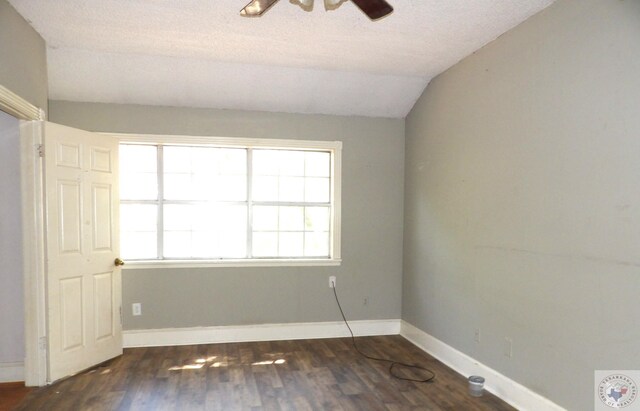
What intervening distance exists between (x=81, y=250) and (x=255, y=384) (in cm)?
185

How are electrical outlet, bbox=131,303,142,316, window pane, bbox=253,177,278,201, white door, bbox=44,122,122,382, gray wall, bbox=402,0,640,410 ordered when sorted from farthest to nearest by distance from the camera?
window pane, bbox=253,177,278,201 < electrical outlet, bbox=131,303,142,316 < white door, bbox=44,122,122,382 < gray wall, bbox=402,0,640,410

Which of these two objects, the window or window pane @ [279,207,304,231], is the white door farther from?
window pane @ [279,207,304,231]

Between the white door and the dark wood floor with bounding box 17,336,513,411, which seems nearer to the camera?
the dark wood floor with bounding box 17,336,513,411

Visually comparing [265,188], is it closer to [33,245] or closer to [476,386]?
[33,245]

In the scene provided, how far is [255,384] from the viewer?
3098 millimetres

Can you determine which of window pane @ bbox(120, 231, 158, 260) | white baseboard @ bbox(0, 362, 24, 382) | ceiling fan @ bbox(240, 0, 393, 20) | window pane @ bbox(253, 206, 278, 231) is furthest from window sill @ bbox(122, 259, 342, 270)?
ceiling fan @ bbox(240, 0, 393, 20)

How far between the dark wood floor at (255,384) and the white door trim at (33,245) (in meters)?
0.31

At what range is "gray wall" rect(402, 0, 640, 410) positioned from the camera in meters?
2.03

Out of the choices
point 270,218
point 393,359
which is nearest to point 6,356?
point 270,218

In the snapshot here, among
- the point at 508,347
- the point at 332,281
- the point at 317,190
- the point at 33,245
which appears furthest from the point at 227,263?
A: the point at 508,347

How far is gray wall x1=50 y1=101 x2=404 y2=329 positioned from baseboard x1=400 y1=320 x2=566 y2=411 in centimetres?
62

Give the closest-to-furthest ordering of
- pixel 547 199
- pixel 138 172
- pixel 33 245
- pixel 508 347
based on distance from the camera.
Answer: pixel 547 199 < pixel 508 347 < pixel 33 245 < pixel 138 172

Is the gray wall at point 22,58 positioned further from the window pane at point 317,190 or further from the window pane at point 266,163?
the window pane at point 317,190

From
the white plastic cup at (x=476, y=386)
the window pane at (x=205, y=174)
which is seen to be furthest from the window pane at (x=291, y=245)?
the white plastic cup at (x=476, y=386)
